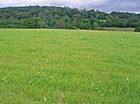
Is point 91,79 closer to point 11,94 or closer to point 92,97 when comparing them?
point 92,97

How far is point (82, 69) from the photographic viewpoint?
17.1 feet

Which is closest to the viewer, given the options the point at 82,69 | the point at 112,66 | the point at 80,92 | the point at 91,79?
the point at 80,92

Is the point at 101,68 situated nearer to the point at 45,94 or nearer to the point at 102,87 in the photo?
the point at 102,87

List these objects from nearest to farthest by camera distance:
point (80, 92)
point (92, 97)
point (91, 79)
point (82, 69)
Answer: point (92, 97), point (80, 92), point (91, 79), point (82, 69)

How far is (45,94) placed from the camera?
11.4 ft

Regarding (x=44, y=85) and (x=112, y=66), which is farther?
(x=112, y=66)

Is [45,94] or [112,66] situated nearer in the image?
[45,94]

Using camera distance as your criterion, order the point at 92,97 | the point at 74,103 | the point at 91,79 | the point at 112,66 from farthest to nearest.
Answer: the point at 112,66 → the point at 91,79 → the point at 92,97 → the point at 74,103

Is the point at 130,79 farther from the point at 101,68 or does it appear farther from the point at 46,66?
the point at 46,66

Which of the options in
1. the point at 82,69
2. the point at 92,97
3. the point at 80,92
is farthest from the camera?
the point at 82,69

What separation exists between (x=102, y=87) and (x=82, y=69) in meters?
1.48

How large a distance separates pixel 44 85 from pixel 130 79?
2726 millimetres

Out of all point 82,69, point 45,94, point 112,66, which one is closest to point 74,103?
point 45,94

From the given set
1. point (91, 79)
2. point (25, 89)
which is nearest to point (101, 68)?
point (91, 79)
